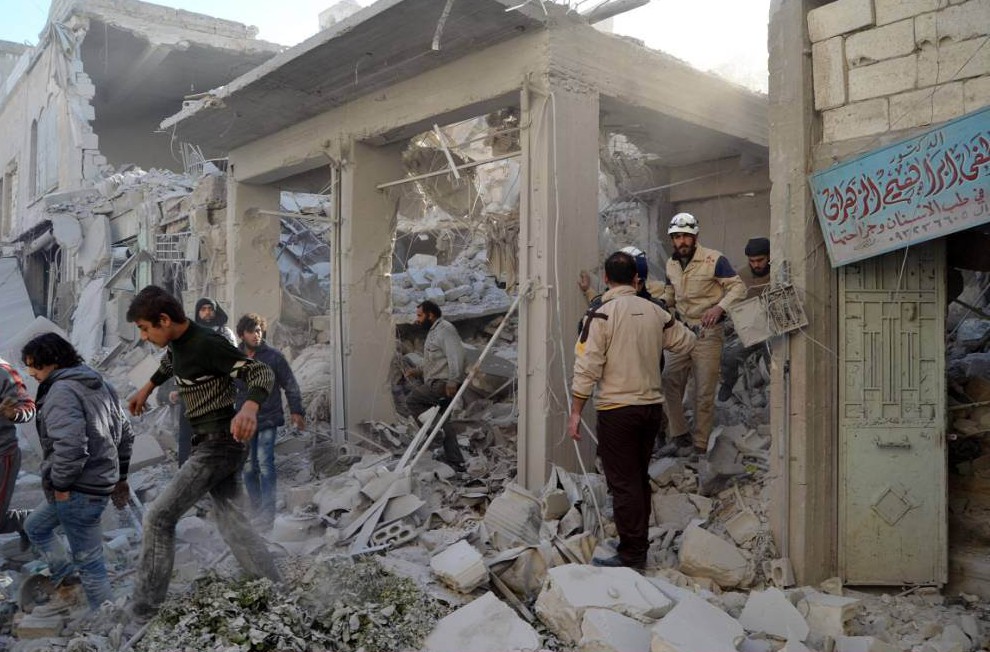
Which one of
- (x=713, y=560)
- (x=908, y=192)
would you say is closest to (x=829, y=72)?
(x=908, y=192)

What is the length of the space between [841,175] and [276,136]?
673 centimetres

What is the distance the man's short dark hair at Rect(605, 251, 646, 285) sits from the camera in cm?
458

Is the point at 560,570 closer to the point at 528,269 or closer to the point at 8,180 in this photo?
the point at 528,269

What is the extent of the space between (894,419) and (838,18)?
231 cm

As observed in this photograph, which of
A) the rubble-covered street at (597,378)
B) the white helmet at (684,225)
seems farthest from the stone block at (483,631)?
the white helmet at (684,225)

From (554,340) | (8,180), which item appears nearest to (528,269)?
(554,340)

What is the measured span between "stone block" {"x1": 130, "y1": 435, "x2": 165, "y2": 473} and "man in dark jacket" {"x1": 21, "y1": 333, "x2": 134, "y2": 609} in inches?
133

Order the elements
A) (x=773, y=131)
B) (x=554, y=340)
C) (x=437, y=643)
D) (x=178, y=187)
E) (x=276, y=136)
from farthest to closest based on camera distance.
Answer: (x=178, y=187), (x=276, y=136), (x=554, y=340), (x=773, y=131), (x=437, y=643)

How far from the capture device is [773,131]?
4609 millimetres

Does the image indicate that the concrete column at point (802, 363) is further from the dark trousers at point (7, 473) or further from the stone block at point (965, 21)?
the dark trousers at point (7, 473)

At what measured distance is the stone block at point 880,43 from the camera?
4211mm

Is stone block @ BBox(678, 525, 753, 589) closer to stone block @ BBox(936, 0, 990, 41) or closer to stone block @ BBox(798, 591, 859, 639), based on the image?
stone block @ BBox(798, 591, 859, 639)

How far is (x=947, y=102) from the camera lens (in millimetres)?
4066

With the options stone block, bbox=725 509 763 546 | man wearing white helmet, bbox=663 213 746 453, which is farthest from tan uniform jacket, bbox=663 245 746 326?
stone block, bbox=725 509 763 546
